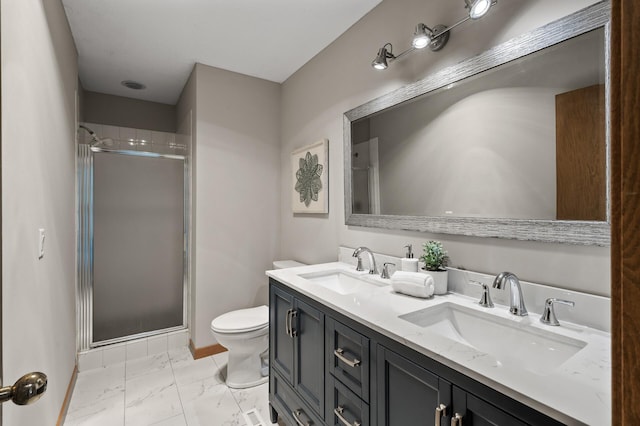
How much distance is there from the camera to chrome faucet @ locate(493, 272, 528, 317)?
1.12 metres

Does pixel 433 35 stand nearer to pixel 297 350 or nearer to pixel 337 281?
pixel 337 281

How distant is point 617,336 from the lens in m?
0.36

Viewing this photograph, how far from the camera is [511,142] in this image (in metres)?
1.25

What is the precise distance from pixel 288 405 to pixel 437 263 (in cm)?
108

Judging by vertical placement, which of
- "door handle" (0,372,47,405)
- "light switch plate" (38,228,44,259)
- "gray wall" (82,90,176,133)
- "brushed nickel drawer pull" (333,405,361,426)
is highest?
"gray wall" (82,90,176,133)

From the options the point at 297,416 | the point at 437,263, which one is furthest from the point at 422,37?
the point at 297,416

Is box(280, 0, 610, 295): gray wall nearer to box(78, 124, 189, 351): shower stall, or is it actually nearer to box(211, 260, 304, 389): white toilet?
box(211, 260, 304, 389): white toilet

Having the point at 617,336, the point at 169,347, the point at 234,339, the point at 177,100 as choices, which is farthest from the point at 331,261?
the point at 177,100

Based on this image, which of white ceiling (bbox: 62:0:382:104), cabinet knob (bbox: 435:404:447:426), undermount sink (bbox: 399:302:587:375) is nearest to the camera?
cabinet knob (bbox: 435:404:447:426)

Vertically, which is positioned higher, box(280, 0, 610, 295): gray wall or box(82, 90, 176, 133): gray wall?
box(82, 90, 176, 133): gray wall

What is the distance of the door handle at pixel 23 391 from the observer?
621 millimetres

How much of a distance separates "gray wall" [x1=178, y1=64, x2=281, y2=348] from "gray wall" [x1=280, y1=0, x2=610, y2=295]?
149 millimetres

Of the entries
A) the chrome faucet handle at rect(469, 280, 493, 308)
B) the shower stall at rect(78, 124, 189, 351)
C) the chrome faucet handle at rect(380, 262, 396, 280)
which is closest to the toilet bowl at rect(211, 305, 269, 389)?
the shower stall at rect(78, 124, 189, 351)

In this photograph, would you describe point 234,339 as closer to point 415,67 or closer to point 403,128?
point 403,128
